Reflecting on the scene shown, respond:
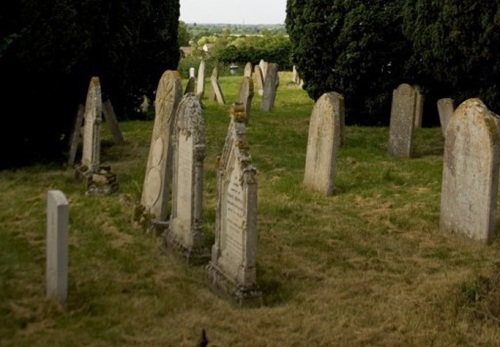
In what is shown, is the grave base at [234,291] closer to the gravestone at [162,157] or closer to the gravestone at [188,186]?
the gravestone at [188,186]

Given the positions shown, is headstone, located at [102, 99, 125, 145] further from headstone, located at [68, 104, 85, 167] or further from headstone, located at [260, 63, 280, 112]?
headstone, located at [260, 63, 280, 112]

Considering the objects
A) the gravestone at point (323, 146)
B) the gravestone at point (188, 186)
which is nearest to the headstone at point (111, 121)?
the gravestone at point (323, 146)

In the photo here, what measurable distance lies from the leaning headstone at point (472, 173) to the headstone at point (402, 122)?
157 inches

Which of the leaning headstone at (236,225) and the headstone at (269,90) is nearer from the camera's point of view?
the leaning headstone at (236,225)

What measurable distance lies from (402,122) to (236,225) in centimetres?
721

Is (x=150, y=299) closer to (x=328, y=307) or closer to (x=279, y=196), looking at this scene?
(x=328, y=307)

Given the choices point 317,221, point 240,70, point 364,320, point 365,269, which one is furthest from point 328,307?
point 240,70

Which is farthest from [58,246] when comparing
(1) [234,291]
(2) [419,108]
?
(2) [419,108]

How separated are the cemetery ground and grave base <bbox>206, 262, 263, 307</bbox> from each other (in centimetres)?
8

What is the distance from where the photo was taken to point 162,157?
9.04m

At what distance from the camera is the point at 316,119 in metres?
11.1

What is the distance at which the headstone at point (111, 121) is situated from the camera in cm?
1441

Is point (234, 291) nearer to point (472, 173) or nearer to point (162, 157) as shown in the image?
point (162, 157)

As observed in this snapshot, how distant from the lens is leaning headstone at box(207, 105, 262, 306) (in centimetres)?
650
